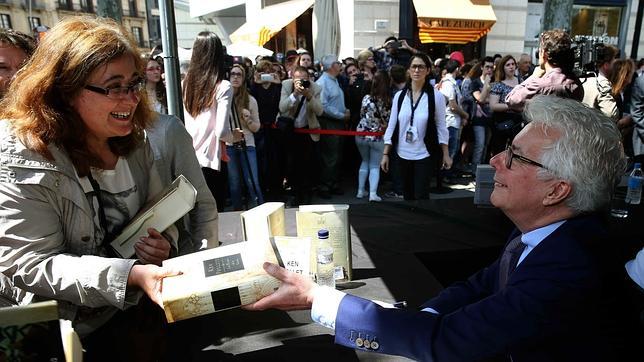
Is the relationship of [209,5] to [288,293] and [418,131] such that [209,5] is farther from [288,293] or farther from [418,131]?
[288,293]

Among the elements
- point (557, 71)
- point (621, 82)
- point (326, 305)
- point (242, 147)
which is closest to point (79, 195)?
point (326, 305)

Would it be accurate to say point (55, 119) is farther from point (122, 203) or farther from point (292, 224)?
point (292, 224)

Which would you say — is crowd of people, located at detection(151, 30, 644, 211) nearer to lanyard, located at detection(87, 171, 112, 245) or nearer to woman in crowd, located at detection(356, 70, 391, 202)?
woman in crowd, located at detection(356, 70, 391, 202)

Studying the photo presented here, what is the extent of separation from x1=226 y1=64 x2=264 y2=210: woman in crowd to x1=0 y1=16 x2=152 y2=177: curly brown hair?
300cm

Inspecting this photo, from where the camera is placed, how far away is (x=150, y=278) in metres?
1.09

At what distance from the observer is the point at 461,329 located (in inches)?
39.8

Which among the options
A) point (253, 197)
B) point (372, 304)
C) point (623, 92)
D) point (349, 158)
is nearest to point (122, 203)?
point (372, 304)

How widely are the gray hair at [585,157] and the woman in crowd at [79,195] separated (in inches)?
39.4

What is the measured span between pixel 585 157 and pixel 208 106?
→ 290 centimetres

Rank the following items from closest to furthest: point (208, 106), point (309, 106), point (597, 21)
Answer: point (208, 106) → point (309, 106) → point (597, 21)

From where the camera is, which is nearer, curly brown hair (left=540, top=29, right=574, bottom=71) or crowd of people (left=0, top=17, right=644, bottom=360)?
crowd of people (left=0, top=17, right=644, bottom=360)

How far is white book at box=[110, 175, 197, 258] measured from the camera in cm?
126

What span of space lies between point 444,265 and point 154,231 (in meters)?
1.30

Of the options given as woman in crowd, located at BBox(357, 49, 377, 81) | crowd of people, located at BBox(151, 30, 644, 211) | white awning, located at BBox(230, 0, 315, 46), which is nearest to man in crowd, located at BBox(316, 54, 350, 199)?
crowd of people, located at BBox(151, 30, 644, 211)
